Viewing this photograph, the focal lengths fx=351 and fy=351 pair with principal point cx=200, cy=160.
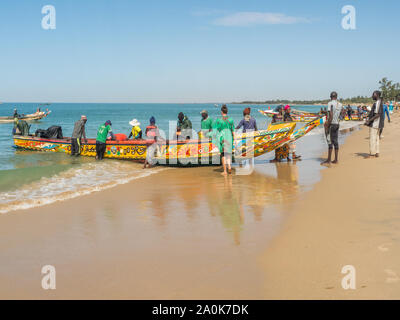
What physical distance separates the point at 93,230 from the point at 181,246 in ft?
5.49

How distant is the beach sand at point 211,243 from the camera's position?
12.0 ft

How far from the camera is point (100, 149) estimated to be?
48.0 feet

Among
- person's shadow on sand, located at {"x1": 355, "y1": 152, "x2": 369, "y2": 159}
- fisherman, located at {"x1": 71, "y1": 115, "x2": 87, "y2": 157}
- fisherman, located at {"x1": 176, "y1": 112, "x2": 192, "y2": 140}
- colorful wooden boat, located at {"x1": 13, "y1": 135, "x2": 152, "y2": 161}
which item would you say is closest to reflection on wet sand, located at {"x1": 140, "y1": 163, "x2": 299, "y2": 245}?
fisherman, located at {"x1": 176, "y1": 112, "x2": 192, "y2": 140}

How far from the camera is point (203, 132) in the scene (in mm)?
→ 11797

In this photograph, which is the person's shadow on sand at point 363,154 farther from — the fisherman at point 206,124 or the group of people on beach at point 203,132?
the fisherman at point 206,124

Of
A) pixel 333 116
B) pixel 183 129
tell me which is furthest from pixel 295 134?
pixel 183 129

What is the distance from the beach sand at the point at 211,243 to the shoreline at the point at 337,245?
0.01 metres

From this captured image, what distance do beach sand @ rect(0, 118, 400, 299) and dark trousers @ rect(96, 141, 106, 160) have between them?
6588 millimetres

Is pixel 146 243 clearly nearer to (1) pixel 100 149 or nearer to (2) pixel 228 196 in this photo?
(2) pixel 228 196

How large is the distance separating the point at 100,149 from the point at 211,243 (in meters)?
10.8
